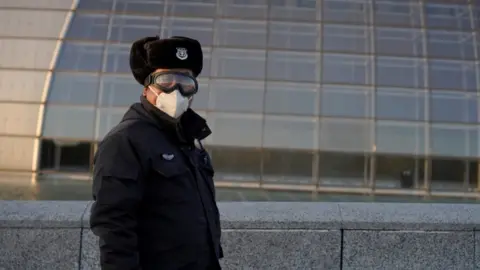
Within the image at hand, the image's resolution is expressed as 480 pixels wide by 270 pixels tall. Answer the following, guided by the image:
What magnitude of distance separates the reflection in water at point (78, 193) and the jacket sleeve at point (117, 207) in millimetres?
9512

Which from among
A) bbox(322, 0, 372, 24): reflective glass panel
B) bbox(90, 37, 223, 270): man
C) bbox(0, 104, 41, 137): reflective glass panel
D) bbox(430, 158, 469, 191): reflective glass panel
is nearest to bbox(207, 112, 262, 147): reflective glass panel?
bbox(322, 0, 372, 24): reflective glass panel

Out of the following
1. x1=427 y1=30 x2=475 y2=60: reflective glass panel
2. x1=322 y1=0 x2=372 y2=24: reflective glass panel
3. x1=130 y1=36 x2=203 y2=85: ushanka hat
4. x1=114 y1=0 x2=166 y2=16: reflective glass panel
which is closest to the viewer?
x1=130 y1=36 x2=203 y2=85: ushanka hat

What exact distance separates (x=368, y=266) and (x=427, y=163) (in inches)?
424

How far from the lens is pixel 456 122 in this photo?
49.9ft

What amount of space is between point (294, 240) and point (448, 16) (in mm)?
13792

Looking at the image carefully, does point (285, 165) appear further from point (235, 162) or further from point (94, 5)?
point (94, 5)

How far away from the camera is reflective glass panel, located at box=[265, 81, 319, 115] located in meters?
15.0

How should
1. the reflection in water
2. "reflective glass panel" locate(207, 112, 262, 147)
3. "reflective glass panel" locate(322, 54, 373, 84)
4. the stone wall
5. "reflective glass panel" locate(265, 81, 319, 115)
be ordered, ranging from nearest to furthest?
the stone wall
the reflection in water
"reflective glass panel" locate(207, 112, 262, 147)
"reflective glass panel" locate(265, 81, 319, 115)
"reflective glass panel" locate(322, 54, 373, 84)

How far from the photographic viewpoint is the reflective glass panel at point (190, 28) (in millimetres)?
15555

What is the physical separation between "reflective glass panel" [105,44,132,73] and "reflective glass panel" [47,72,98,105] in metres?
0.57

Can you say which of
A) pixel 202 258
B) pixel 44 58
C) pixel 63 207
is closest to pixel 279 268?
pixel 63 207

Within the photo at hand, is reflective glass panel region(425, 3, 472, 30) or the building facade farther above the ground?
reflective glass panel region(425, 3, 472, 30)

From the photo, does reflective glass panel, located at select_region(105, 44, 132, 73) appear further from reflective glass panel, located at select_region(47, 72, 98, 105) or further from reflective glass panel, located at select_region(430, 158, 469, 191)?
reflective glass panel, located at select_region(430, 158, 469, 191)

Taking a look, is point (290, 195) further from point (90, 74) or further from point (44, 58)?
point (44, 58)
